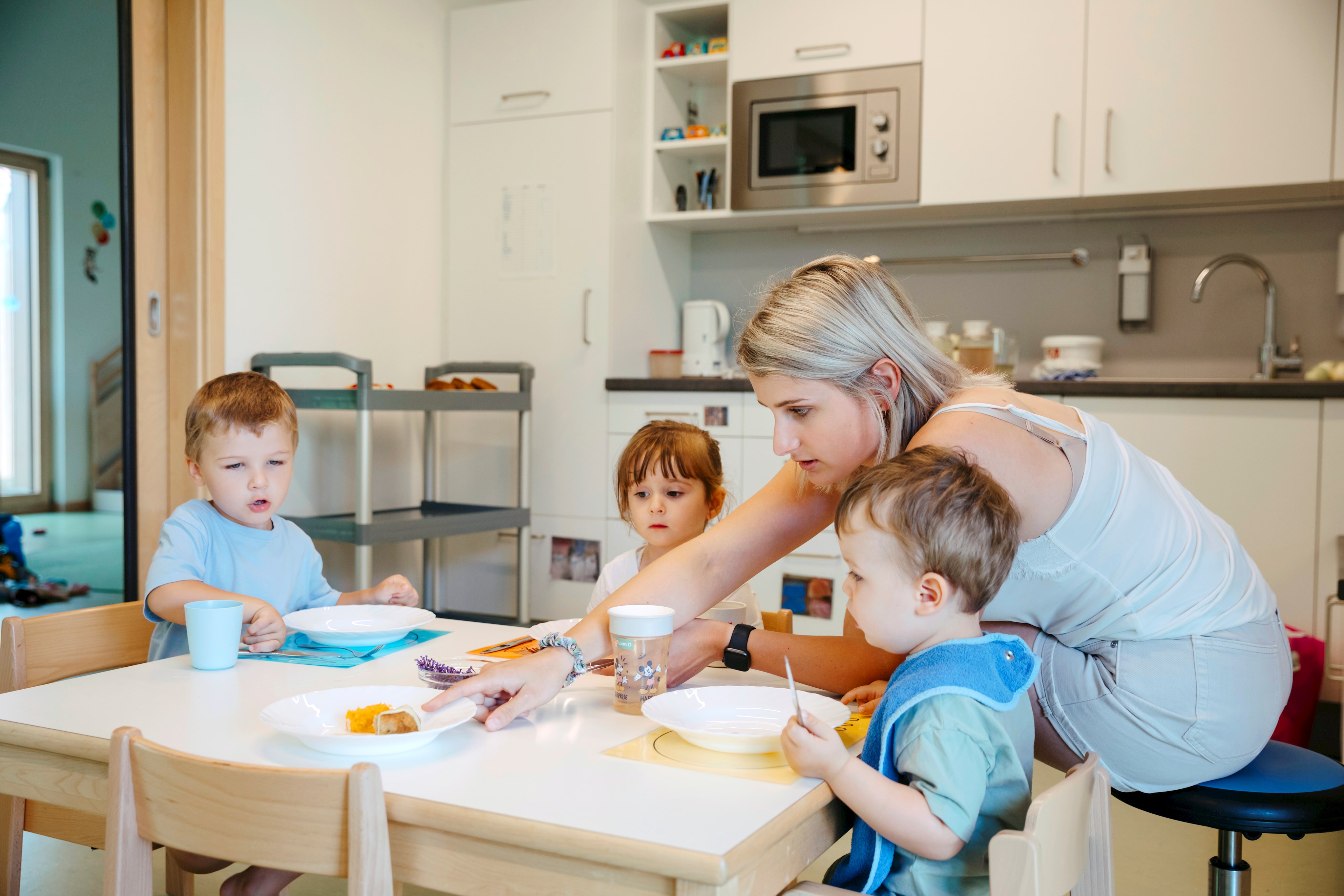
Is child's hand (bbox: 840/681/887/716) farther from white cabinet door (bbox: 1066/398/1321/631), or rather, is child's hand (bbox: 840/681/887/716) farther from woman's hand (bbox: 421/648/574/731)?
white cabinet door (bbox: 1066/398/1321/631)

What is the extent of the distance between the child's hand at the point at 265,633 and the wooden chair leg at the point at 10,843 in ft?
1.27

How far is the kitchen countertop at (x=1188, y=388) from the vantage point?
8.54 ft

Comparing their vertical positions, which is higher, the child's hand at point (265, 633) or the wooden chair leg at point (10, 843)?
the child's hand at point (265, 633)

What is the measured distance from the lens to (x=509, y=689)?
1037mm

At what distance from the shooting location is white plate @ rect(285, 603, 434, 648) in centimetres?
132

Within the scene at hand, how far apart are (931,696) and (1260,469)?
2.19m

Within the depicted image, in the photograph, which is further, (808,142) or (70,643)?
(808,142)

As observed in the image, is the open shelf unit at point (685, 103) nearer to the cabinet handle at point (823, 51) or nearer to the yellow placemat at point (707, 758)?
the cabinet handle at point (823, 51)

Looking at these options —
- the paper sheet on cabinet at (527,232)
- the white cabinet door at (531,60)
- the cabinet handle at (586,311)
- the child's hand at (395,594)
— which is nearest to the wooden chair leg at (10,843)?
the child's hand at (395,594)

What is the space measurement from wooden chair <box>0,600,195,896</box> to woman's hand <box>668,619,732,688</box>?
751 mm

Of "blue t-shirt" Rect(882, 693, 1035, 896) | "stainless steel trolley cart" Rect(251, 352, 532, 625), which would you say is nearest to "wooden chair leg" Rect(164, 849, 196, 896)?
"stainless steel trolley cart" Rect(251, 352, 532, 625)

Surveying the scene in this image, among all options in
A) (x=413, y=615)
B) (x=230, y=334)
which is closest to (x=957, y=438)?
(x=413, y=615)

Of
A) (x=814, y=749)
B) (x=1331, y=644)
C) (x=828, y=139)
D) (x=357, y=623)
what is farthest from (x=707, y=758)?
(x=828, y=139)

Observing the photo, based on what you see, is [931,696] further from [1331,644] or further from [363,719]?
[1331,644]
